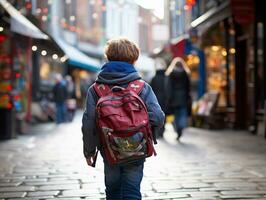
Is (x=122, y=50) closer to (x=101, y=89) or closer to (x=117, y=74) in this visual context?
(x=117, y=74)

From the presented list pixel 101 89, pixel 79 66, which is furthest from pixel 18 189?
pixel 79 66

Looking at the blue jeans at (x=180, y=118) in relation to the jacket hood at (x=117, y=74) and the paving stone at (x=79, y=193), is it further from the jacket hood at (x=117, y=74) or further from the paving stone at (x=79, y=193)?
the jacket hood at (x=117, y=74)

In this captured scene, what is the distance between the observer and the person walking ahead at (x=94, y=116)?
4039mm

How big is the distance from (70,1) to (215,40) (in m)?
19.6

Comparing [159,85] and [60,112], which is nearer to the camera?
[159,85]

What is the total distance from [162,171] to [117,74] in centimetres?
367

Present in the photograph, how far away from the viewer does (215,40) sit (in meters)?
17.1

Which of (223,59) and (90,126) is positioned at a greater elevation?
(223,59)

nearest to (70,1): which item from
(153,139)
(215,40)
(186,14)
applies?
(186,14)

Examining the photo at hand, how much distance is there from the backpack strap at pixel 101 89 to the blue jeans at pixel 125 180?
52 cm

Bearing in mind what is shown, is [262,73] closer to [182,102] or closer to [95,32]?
[182,102]

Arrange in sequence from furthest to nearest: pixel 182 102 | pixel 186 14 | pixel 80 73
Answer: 1. pixel 80 73
2. pixel 186 14
3. pixel 182 102

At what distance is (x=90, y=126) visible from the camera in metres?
4.04

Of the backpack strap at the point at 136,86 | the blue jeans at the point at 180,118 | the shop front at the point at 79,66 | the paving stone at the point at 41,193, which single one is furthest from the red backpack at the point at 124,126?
the shop front at the point at 79,66
